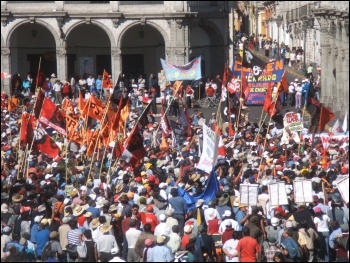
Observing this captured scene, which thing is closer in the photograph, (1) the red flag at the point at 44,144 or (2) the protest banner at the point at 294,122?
(1) the red flag at the point at 44,144

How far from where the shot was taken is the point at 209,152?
74.1 ft

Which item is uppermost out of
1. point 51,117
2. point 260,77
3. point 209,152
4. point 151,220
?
point 260,77

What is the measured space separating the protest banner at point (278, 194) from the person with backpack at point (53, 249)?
3.89 m

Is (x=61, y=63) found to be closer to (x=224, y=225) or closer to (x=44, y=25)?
(x=44, y=25)

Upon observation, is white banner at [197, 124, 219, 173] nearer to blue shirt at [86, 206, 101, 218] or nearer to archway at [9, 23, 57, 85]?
blue shirt at [86, 206, 101, 218]

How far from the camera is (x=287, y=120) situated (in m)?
27.2

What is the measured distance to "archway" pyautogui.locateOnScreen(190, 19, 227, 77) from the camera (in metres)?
49.5

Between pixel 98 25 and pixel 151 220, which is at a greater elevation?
pixel 98 25

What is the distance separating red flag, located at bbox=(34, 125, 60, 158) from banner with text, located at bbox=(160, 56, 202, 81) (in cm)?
1321

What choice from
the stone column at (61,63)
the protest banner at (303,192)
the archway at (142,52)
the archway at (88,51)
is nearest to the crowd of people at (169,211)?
the protest banner at (303,192)

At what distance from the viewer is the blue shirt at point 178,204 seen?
64.8ft

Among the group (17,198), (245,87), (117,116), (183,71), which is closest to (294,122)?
(117,116)

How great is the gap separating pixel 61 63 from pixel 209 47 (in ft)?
23.5

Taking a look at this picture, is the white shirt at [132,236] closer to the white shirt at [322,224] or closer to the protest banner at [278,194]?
the protest banner at [278,194]
